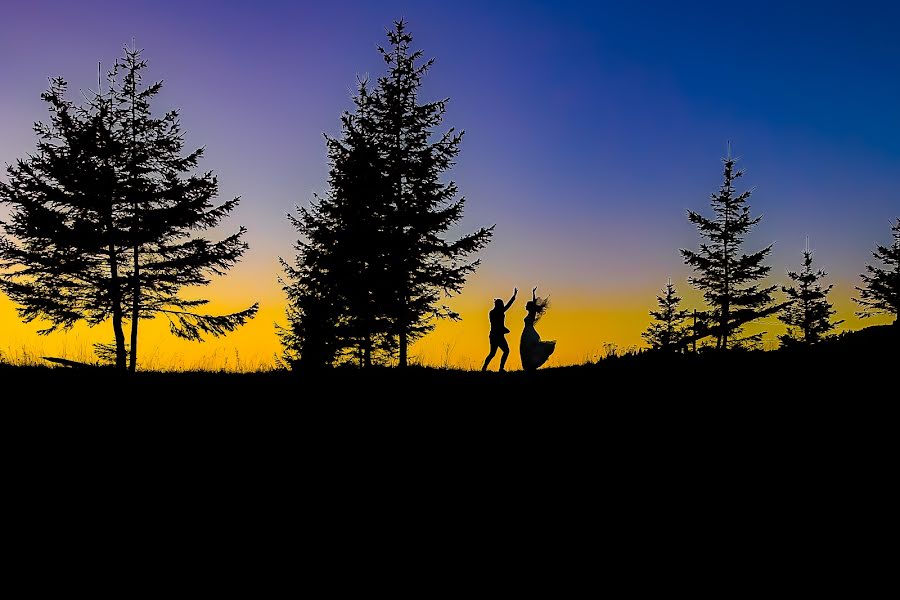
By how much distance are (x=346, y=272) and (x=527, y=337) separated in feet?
34.3

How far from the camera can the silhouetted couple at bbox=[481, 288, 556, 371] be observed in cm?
1505

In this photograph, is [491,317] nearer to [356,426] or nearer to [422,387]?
[422,387]

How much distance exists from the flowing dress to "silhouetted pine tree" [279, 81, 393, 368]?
917cm

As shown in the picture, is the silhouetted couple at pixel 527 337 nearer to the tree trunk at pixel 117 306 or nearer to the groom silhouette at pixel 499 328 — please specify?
the groom silhouette at pixel 499 328

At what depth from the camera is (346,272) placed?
2355cm

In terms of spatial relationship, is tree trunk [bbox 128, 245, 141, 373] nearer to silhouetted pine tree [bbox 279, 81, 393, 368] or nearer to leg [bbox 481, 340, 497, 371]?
silhouetted pine tree [bbox 279, 81, 393, 368]

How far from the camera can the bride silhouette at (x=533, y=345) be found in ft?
49.4

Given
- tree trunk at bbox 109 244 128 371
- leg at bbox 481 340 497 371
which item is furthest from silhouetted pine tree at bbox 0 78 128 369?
leg at bbox 481 340 497 371

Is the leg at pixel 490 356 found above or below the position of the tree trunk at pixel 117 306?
below

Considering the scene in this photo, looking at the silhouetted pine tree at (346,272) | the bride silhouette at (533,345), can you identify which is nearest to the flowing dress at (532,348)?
the bride silhouette at (533,345)

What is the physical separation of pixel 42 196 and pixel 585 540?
74.8 ft

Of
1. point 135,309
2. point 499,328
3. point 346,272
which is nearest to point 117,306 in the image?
point 135,309

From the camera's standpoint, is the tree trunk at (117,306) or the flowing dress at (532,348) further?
the tree trunk at (117,306)

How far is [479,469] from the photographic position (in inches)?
290
